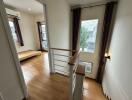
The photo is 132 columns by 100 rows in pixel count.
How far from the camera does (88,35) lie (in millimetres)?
3680

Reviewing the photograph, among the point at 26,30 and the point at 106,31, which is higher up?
the point at 26,30

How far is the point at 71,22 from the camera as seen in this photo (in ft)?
11.8

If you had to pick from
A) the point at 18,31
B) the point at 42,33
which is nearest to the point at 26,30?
the point at 18,31

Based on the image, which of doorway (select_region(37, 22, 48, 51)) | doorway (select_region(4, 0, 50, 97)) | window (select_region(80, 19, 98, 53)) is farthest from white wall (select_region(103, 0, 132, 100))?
doorway (select_region(37, 22, 48, 51))

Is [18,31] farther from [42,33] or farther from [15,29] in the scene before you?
[42,33]

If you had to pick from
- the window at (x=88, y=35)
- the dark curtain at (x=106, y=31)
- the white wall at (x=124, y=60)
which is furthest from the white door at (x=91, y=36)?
the white wall at (x=124, y=60)

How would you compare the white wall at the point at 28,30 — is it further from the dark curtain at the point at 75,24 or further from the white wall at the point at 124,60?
the white wall at the point at 124,60

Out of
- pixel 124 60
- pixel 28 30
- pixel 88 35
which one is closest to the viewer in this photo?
pixel 124 60

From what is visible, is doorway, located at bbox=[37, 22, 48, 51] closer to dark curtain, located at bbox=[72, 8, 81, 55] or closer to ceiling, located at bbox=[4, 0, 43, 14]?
ceiling, located at bbox=[4, 0, 43, 14]

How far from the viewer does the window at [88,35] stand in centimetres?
347

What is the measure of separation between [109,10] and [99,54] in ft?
6.13

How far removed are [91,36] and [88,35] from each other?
0.16m

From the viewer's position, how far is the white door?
3244mm

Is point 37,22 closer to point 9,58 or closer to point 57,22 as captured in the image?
point 57,22
